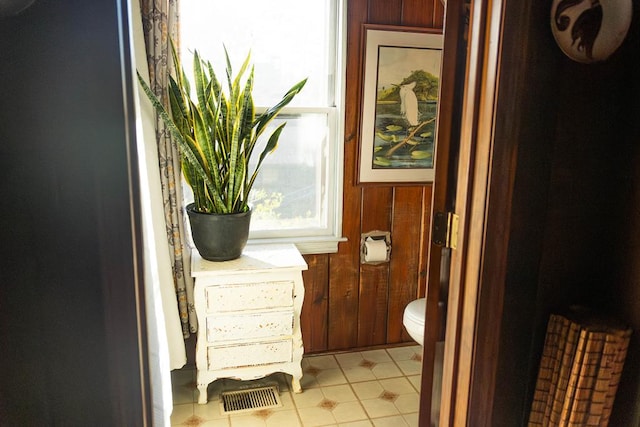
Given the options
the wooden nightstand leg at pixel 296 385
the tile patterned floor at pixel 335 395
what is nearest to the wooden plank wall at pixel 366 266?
the tile patterned floor at pixel 335 395

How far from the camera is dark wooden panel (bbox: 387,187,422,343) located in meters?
2.87

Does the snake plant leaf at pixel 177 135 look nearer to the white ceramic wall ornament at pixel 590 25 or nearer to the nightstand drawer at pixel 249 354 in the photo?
the nightstand drawer at pixel 249 354

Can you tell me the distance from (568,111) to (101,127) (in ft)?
3.33

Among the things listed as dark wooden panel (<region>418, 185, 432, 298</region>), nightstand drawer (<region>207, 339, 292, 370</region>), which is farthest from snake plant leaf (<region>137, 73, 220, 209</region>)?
dark wooden panel (<region>418, 185, 432, 298</region>)

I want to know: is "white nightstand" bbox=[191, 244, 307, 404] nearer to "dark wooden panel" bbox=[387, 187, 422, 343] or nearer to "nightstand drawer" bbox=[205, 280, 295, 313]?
"nightstand drawer" bbox=[205, 280, 295, 313]

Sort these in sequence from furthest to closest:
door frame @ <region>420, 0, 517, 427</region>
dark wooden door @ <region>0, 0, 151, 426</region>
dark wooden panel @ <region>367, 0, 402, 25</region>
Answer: dark wooden panel @ <region>367, 0, 402, 25</region> < door frame @ <region>420, 0, 517, 427</region> < dark wooden door @ <region>0, 0, 151, 426</region>

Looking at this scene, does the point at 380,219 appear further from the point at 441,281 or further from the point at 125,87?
the point at 125,87

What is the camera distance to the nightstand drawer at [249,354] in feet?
7.70

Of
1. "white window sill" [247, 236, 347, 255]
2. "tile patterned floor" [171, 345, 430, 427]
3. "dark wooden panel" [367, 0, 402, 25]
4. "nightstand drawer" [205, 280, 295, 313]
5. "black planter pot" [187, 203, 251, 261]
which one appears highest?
"dark wooden panel" [367, 0, 402, 25]

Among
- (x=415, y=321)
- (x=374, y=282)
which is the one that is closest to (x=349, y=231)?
(x=374, y=282)

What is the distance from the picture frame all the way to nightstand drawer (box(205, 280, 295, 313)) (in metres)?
0.75

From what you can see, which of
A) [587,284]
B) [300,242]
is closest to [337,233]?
[300,242]

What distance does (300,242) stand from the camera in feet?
8.94

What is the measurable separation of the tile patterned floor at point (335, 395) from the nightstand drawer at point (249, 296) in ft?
1.57
